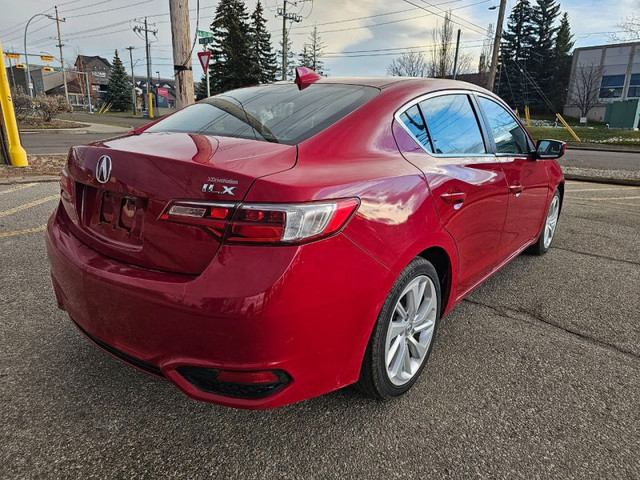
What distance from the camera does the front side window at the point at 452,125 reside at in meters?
2.39

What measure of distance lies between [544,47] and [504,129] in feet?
231

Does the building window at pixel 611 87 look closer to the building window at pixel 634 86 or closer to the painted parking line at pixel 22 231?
the building window at pixel 634 86

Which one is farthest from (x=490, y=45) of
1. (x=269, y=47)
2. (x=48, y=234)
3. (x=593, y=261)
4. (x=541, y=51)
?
(x=48, y=234)

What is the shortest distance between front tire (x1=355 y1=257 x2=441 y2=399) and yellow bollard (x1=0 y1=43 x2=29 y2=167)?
9.32 m

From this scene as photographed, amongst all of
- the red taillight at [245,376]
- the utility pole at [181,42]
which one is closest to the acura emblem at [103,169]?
the red taillight at [245,376]

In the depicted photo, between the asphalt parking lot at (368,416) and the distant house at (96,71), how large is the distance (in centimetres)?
9259

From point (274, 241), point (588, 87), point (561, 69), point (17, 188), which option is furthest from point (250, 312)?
point (561, 69)

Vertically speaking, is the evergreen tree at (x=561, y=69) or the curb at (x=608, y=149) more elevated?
the evergreen tree at (x=561, y=69)

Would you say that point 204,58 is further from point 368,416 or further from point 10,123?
point 368,416

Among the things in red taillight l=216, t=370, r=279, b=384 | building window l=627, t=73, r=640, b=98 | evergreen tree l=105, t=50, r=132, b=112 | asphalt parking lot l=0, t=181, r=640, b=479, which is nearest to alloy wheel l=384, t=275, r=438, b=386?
Answer: asphalt parking lot l=0, t=181, r=640, b=479

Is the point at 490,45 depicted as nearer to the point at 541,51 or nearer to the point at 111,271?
the point at 541,51

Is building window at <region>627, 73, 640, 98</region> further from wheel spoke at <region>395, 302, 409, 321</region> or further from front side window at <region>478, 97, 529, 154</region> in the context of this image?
wheel spoke at <region>395, 302, 409, 321</region>

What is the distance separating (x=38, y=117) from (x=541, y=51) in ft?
203

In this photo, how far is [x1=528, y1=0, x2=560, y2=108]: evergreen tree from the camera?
60.0m
